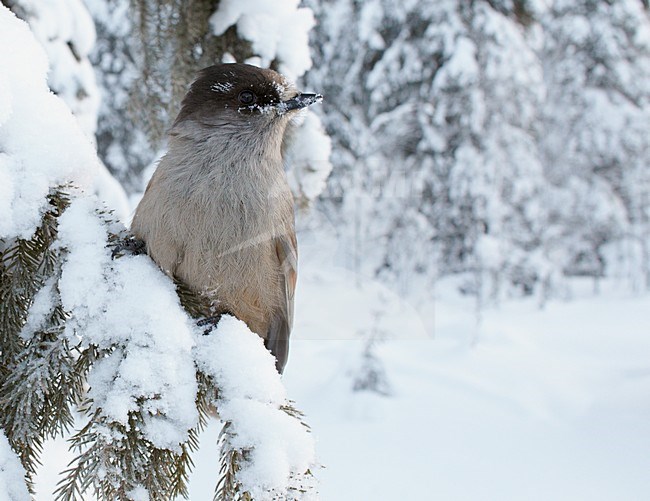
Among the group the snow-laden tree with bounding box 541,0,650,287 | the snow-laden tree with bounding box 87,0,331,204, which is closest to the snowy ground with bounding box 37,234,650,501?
the snow-laden tree with bounding box 87,0,331,204

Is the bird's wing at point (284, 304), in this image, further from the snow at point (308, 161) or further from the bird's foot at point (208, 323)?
the snow at point (308, 161)

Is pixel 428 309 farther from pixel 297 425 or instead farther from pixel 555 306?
pixel 297 425

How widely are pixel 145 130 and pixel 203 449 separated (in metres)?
4.48

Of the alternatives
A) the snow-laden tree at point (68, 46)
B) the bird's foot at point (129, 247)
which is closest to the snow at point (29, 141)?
the bird's foot at point (129, 247)

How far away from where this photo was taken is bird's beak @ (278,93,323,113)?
2141 millimetres

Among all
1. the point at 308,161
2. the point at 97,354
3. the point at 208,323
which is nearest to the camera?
the point at 97,354

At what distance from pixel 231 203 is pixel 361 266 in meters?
15.0

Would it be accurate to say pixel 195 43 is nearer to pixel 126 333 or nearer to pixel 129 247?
pixel 129 247

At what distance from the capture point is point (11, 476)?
1.21 m

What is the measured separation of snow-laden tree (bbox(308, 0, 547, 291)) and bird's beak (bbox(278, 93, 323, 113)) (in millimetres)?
12000

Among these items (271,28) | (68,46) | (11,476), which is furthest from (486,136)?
(11,476)

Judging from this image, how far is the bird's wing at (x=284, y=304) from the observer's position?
212 cm

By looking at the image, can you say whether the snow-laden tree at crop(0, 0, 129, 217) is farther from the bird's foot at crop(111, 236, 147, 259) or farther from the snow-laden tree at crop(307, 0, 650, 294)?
the snow-laden tree at crop(307, 0, 650, 294)

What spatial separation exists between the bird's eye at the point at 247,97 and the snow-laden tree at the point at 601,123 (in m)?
17.7
